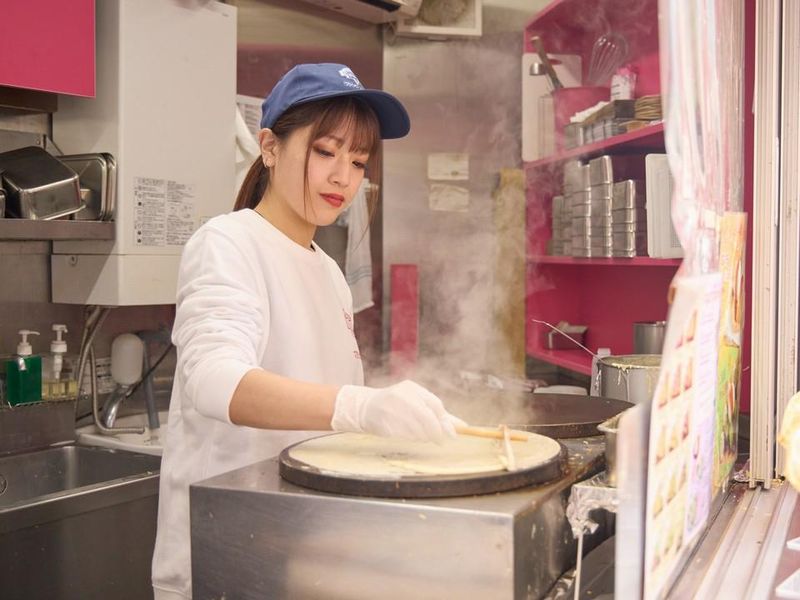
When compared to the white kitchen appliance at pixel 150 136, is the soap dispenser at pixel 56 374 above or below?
below

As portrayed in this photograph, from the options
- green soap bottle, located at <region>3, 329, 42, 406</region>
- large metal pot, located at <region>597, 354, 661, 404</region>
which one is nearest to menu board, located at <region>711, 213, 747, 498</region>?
large metal pot, located at <region>597, 354, 661, 404</region>

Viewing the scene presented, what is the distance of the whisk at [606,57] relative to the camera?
3.71 m

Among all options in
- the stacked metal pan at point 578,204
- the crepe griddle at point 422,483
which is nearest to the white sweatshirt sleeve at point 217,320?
the crepe griddle at point 422,483

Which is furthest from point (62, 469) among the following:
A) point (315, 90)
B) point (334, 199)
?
point (315, 90)

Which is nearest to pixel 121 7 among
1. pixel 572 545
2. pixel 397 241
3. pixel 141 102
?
pixel 141 102

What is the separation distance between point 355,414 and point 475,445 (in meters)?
0.19

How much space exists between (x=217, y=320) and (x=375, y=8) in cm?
286

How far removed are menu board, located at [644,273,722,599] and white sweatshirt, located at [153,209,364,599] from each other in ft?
2.15

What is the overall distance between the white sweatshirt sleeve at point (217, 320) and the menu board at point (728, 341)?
704mm

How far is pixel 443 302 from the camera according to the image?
4.38 meters

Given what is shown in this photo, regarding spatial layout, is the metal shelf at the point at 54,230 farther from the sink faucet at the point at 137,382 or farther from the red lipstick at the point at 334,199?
the red lipstick at the point at 334,199

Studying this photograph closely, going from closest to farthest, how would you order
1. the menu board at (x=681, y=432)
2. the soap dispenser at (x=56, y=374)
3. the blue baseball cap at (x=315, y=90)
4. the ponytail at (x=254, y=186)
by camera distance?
the menu board at (x=681, y=432), the blue baseball cap at (x=315, y=90), the ponytail at (x=254, y=186), the soap dispenser at (x=56, y=374)

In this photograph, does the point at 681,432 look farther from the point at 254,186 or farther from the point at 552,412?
the point at 254,186

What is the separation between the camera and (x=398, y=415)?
→ 1188 mm
